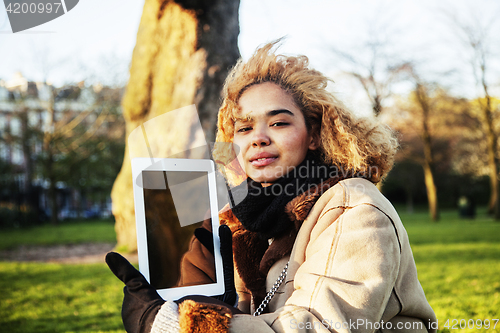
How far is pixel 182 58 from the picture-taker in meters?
6.61

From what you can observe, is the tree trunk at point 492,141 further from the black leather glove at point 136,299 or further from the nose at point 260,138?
the black leather glove at point 136,299

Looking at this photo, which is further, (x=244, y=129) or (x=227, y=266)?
(x=244, y=129)

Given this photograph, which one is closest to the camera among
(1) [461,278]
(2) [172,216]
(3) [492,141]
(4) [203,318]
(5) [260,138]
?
(4) [203,318]

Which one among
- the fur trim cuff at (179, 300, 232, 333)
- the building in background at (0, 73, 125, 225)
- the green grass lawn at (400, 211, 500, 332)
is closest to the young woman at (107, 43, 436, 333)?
the fur trim cuff at (179, 300, 232, 333)

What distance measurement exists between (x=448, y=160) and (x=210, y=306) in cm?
2898

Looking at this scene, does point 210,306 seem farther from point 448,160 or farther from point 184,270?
point 448,160

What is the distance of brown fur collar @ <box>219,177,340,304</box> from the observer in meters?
1.70

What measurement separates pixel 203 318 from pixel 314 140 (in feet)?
3.56

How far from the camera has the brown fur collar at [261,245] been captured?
1.70 metres

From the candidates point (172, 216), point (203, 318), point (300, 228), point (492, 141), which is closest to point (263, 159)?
point (300, 228)

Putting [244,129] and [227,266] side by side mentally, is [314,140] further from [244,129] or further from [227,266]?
[227,266]

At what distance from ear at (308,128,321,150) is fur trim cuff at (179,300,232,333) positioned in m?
0.99

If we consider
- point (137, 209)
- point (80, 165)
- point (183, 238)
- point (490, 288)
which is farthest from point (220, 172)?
point (80, 165)

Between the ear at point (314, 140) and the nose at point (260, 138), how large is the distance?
25 cm
